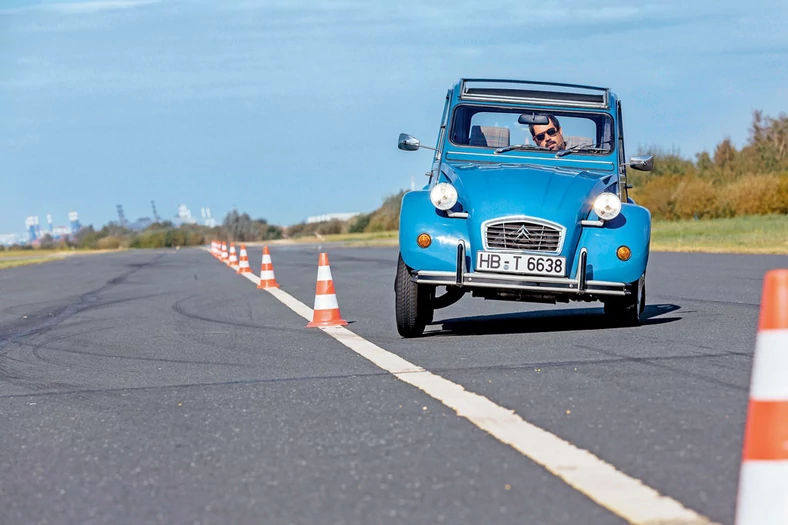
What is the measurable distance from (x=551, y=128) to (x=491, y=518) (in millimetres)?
7132

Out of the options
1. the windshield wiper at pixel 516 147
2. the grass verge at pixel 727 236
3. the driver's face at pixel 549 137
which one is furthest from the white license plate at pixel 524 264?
the grass verge at pixel 727 236

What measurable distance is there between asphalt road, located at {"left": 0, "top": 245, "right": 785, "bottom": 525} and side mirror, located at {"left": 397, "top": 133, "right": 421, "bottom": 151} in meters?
1.64

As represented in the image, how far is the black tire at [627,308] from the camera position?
857cm

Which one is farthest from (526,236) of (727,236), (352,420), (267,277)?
(727,236)

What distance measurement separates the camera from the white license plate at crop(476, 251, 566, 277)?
7871mm

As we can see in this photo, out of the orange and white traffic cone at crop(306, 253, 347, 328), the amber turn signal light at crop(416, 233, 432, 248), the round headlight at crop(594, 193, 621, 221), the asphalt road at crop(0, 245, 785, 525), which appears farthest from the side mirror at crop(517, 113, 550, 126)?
the amber turn signal light at crop(416, 233, 432, 248)

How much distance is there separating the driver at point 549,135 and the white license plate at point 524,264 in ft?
7.22

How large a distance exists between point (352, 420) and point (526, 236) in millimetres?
3380

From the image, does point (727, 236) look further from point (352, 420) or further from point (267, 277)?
point (352, 420)

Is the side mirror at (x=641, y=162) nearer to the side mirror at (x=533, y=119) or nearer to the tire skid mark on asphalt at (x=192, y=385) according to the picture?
the side mirror at (x=533, y=119)

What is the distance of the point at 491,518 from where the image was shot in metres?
3.23

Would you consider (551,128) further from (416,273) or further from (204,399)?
(204,399)

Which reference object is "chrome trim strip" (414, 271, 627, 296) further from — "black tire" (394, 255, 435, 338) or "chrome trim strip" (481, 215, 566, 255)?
"black tire" (394, 255, 435, 338)

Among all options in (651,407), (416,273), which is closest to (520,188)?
(416,273)
